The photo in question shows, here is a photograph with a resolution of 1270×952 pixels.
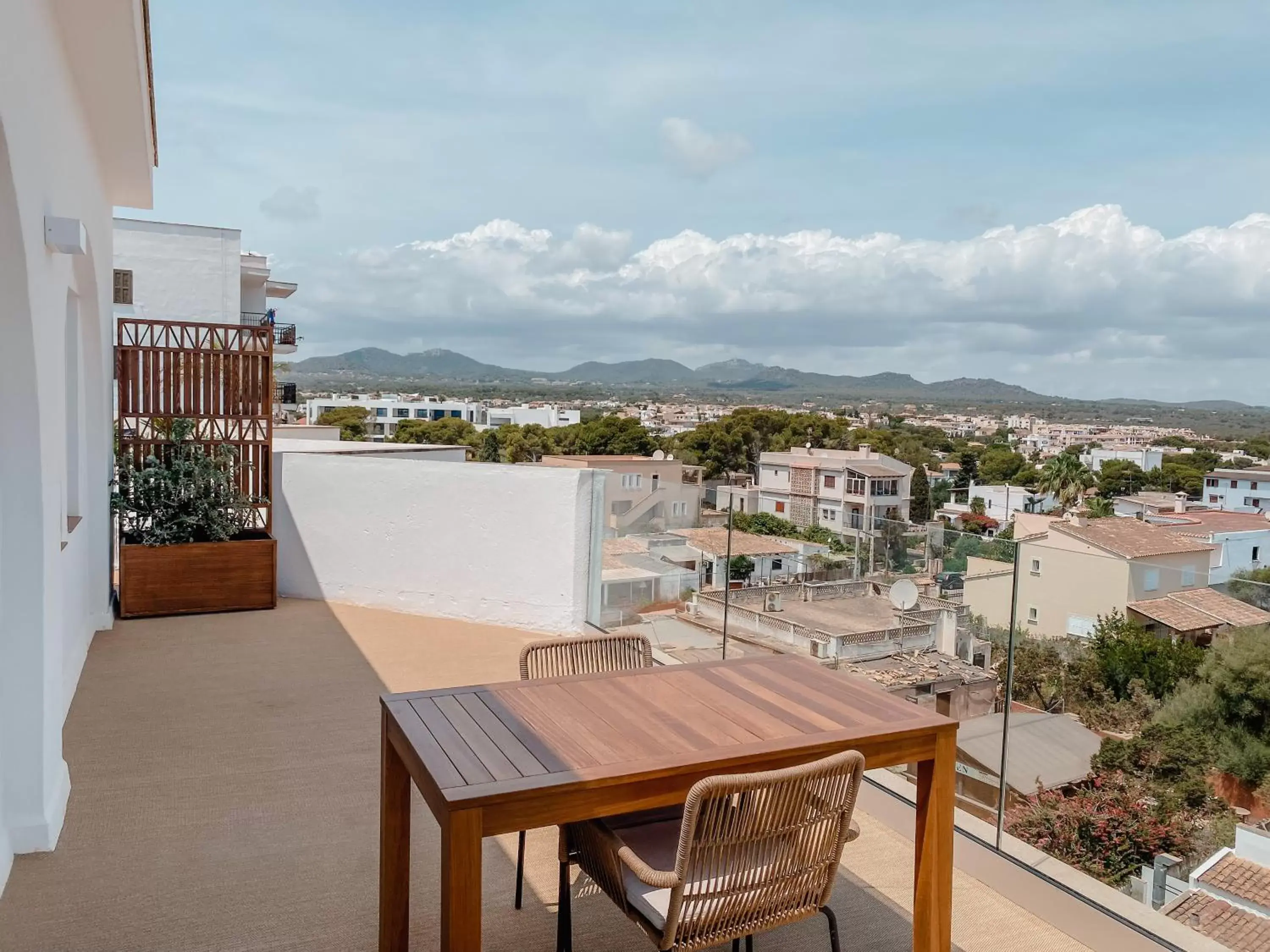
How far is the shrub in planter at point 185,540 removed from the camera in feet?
22.4

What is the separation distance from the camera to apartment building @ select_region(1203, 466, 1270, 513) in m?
37.9

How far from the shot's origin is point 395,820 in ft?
8.14

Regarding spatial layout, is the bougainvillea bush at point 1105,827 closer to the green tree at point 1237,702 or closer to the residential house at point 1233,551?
the green tree at point 1237,702

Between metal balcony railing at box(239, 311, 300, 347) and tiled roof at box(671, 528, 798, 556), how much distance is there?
1977cm

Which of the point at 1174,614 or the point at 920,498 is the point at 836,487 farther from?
the point at 920,498

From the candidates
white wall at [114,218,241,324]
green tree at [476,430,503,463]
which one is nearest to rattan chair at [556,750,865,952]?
white wall at [114,218,241,324]

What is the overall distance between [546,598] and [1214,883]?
Result: 482 centimetres

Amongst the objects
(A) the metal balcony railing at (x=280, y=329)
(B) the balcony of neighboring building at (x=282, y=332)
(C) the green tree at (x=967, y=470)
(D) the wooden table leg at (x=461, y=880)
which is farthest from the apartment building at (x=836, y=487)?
(A) the metal balcony railing at (x=280, y=329)

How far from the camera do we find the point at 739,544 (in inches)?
186

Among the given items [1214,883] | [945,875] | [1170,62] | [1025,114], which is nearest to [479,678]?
[945,875]

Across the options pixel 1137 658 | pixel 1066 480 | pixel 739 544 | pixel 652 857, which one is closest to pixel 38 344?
pixel 652 857

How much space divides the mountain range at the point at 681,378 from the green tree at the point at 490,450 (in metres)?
26.9

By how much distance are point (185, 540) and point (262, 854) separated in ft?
14.2

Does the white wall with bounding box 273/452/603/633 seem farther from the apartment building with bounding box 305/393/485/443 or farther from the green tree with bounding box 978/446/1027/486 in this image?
the apartment building with bounding box 305/393/485/443
